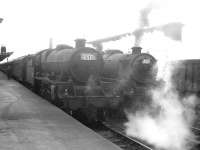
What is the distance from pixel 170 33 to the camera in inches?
864

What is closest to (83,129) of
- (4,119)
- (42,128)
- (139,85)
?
(42,128)

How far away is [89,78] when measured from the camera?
35.9ft

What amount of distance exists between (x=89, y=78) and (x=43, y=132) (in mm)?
4708

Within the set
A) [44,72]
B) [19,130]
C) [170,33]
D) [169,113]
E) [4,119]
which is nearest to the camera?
[19,130]

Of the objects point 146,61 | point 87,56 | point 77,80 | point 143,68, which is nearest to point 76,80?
point 77,80

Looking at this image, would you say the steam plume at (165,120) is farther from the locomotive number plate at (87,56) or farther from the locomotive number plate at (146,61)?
the locomotive number plate at (87,56)

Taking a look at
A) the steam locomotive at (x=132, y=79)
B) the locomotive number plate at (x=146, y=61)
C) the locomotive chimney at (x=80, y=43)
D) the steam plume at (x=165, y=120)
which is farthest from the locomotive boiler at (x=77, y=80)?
the locomotive number plate at (x=146, y=61)

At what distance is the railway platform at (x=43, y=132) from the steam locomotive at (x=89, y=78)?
1.08m

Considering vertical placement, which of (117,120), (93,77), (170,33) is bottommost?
(117,120)

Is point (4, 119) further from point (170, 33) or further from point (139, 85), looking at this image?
point (170, 33)

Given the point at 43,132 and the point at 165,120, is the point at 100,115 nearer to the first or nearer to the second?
the point at 165,120

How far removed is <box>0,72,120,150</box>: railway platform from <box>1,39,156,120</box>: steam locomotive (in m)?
1.08

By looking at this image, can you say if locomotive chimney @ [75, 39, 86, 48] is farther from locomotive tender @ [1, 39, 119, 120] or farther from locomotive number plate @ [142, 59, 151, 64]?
locomotive number plate @ [142, 59, 151, 64]

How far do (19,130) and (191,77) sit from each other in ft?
31.9
